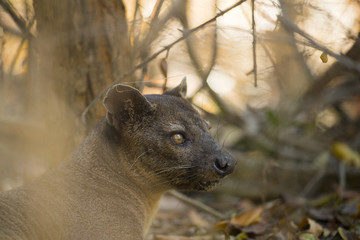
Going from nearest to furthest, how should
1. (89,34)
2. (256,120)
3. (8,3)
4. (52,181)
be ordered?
(52,181) → (8,3) → (89,34) → (256,120)

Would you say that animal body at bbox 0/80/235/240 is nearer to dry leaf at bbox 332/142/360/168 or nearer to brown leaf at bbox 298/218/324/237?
brown leaf at bbox 298/218/324/237

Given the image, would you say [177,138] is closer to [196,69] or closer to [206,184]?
[206,184]

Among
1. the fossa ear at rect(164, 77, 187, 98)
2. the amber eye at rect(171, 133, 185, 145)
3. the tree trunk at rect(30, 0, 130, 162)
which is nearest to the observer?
the amber eye at rect(171, 133, 185, 145)

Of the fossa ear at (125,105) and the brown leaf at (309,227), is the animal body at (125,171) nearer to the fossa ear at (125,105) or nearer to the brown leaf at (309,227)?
the fossa ear at (125,105)

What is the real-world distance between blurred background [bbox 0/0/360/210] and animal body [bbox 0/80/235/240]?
1.11ft

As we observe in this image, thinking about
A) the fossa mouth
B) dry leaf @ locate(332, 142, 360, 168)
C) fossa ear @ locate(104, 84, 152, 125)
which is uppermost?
dry leaf @ locate(332, 142, 360, 168)

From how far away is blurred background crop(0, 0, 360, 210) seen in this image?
411 centimetres

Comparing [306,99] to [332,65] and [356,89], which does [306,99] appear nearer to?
[356,89]

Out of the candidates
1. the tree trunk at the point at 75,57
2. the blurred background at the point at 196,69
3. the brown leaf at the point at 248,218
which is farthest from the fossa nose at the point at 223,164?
the tree trunk at the point at 75,57

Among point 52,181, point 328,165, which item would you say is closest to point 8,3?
point 52,181

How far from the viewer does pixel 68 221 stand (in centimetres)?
355

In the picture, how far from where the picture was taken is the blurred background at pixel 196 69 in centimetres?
411

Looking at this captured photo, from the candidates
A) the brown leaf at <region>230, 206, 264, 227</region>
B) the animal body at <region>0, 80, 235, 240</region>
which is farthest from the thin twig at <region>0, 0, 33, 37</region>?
the brown leaf at <region>230, 206, 264, 227</region>

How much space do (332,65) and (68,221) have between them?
4323 mm
